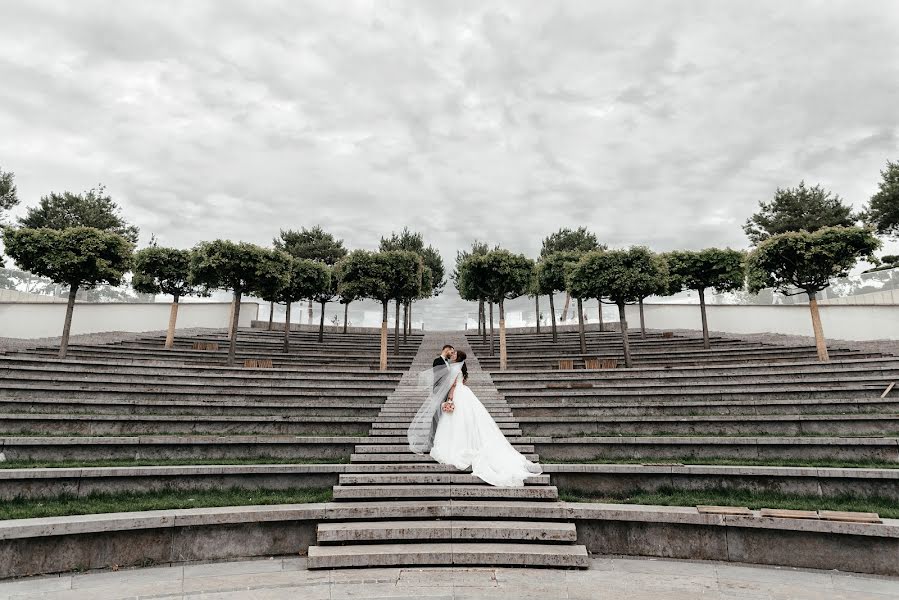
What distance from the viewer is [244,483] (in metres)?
6.44

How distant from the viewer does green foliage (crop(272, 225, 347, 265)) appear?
31.5 meters

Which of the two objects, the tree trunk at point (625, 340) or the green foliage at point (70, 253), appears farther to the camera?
the tree trunk at point (625, 340)

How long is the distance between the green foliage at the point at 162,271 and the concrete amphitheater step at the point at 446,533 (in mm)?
15990

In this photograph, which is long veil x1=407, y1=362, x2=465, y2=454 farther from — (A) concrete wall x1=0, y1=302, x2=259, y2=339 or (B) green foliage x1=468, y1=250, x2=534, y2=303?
(A) concrete wall x1=0, y1=302, x2=259, y2=339

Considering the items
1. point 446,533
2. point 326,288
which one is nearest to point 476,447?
point 446,533

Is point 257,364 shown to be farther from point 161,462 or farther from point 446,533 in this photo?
point 446,533

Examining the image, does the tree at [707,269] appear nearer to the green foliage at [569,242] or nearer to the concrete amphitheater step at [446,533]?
the green foliage at [569,242]

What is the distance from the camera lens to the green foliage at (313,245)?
103ft

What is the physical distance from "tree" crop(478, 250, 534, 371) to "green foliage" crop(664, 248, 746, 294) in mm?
6893

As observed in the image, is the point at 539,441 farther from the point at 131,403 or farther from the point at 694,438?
Answer: the point at 131,403

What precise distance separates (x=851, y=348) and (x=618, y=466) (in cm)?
1595

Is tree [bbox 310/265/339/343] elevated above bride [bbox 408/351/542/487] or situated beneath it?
elevated above

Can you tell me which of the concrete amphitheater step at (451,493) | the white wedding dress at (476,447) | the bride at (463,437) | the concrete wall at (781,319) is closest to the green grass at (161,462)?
the concrete amphitheater step at (451,493)

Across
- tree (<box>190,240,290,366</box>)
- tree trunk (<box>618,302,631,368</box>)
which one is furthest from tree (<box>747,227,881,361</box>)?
tree (<box>190,240,290,366</box>)
